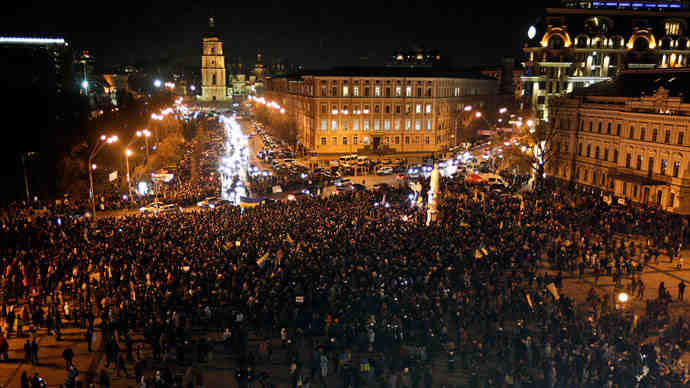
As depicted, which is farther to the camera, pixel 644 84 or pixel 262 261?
pixel 644 84

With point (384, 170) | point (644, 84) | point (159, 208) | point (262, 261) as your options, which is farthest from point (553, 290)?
point (384, 170)

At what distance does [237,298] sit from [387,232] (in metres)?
10.5


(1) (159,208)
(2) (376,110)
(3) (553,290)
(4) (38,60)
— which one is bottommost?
(1) (159,208)

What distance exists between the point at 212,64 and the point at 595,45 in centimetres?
15383

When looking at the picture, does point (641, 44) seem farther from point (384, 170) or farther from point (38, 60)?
point (38, 60)

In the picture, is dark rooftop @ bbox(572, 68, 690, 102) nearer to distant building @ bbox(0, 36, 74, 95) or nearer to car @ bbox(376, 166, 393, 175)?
car @ bbox(376, 166, 393, 175)

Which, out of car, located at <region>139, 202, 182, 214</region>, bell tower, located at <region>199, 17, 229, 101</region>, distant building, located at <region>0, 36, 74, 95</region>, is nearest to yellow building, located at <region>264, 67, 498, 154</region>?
car, located at <region>139, 202, 182, 214</region>

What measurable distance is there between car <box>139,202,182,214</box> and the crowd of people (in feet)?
15.8

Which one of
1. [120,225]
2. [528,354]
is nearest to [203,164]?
[120,225]

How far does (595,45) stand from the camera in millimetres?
69812

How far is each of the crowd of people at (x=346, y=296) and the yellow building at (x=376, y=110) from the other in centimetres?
4097

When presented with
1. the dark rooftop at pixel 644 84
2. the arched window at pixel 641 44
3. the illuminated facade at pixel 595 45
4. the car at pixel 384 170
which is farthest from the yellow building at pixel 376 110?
the arched window at pixel 641 44

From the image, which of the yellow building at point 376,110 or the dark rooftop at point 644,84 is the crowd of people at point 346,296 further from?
the yellow building at point 376,110

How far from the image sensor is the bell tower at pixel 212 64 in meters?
195
